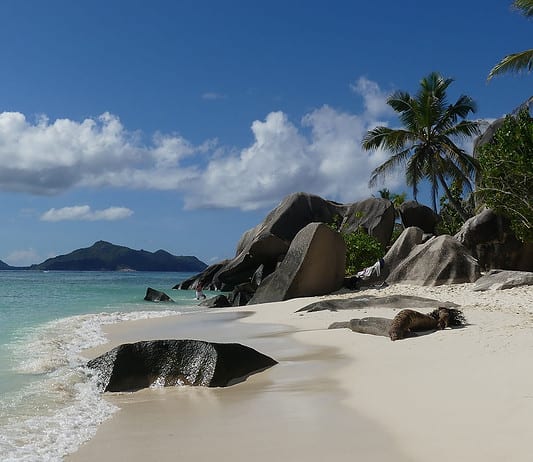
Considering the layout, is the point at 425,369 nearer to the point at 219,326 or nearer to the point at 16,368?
the point at 16,368

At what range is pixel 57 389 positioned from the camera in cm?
601

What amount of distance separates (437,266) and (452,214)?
71.6 feet

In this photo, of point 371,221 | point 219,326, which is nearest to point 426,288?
point 219,326

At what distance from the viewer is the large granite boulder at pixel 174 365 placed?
6.00 meters

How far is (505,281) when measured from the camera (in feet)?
43.9

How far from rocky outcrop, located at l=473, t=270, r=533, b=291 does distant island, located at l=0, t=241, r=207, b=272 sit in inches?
5577

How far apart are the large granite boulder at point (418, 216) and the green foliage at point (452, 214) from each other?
740 mm

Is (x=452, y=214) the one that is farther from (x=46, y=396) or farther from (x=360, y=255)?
(x=46, y=396)

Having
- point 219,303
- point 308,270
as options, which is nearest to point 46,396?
point 308,270

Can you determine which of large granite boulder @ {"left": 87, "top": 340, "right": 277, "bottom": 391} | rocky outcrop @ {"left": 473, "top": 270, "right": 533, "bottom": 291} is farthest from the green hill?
large granite boulder @ {"left": 87, "top": 340, "right": 277, "bottom": 391}

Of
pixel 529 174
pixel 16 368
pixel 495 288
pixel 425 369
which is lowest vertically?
pixel 16 368

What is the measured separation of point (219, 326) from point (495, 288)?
6.42m

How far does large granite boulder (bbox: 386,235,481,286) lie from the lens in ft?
51.4

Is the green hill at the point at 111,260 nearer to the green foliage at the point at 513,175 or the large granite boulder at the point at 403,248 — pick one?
the large granite boulder at the point at 403,248
